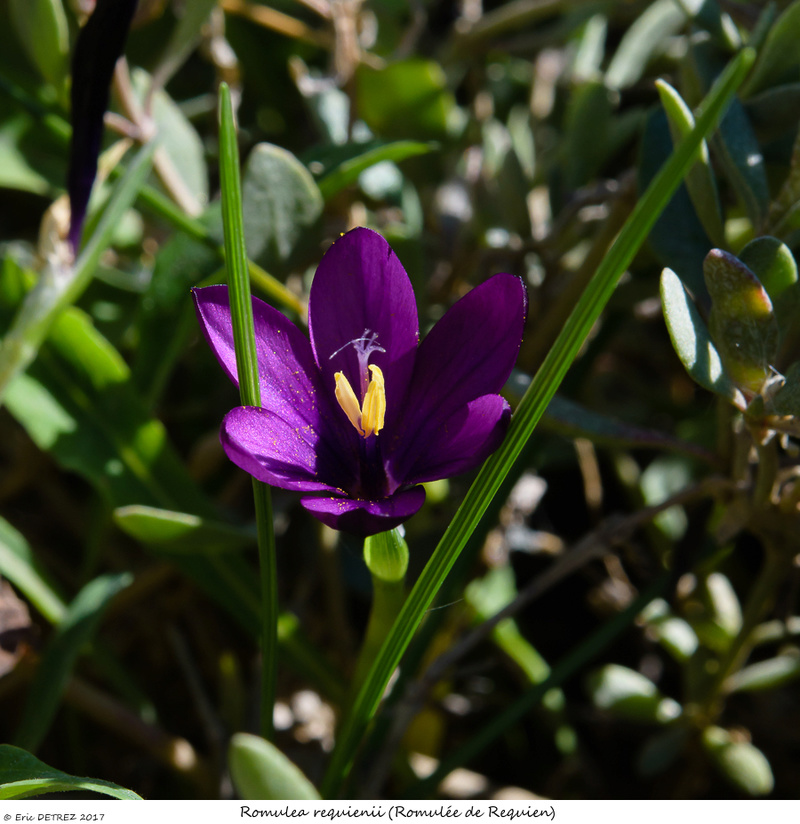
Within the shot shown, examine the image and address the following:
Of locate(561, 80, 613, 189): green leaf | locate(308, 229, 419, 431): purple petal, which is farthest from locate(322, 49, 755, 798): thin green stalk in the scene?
locate(561, 80, 613, 189): green leaf

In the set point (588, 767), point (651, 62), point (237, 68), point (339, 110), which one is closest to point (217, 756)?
point (588, 767)

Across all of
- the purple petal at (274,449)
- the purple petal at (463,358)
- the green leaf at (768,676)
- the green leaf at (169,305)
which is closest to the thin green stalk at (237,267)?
the purple petal at (274,449)

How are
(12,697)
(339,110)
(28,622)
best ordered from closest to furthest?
(28,622) < (12,697) < (339,110)

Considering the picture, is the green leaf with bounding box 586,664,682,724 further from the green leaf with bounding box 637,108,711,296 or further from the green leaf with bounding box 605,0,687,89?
the green leaf with bounding box 605,0,687,89

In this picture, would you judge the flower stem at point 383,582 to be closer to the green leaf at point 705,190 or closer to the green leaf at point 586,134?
the green leaf at point 705,190

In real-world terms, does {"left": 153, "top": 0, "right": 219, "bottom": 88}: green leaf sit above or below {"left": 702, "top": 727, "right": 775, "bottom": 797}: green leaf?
above

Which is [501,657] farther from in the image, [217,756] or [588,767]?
[217,756]
